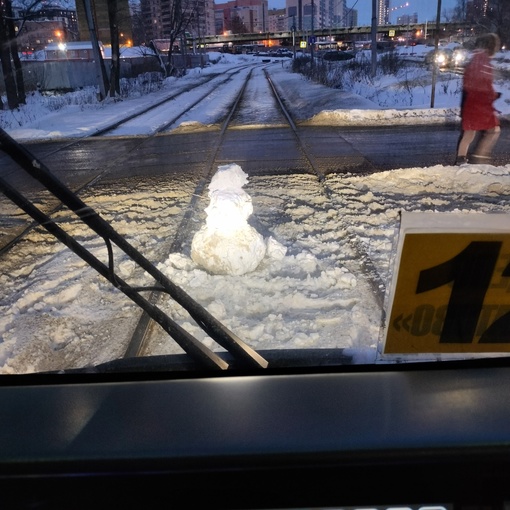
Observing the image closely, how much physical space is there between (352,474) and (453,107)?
62.3 feet

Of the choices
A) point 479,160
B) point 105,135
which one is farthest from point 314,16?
point 479,160

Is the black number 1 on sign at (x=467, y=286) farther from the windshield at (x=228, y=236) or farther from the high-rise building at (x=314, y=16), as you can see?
the high-rise building at (x=314, y=16)

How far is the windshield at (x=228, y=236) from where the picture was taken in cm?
218

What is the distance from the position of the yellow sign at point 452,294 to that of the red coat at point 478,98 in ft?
25.3

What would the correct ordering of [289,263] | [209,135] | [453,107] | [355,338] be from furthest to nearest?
[453,107]
[209,135]
[289,263]
[355,338]

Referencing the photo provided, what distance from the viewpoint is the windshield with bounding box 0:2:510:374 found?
85.9 inches

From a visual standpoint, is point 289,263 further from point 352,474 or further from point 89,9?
point 89,9

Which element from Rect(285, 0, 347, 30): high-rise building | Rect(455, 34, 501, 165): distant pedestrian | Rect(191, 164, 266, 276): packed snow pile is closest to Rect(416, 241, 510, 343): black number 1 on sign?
Rect(191, 164, 266, 276): packed snow pile

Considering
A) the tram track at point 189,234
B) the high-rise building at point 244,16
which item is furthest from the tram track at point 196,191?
the high-rise building at point 244,16

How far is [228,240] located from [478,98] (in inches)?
231

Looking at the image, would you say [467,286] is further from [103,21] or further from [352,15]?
[103,21]

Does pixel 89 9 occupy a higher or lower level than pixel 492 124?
higher

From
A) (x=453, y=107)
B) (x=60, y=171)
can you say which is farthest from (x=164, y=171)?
(x=453, y=107)

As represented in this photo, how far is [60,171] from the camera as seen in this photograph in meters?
10.3
